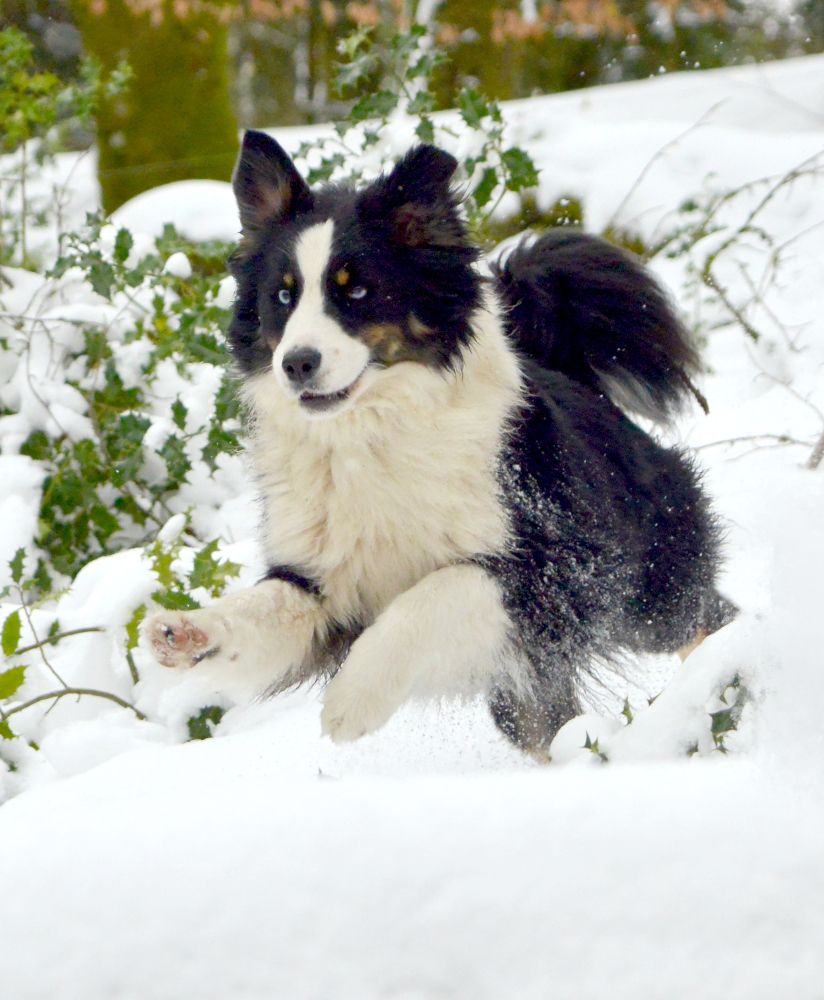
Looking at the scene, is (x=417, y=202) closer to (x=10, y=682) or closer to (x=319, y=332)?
(x=319, y=332)

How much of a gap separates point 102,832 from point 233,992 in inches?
13.8

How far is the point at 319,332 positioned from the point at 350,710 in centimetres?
89

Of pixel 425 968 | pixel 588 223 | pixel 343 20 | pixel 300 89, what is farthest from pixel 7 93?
pixel 300 89

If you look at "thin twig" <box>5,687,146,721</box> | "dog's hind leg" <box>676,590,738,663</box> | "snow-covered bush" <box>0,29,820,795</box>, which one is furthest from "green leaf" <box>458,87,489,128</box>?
"thin twig" <box>5,687,146,721</box>

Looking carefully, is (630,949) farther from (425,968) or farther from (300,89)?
(300,89)

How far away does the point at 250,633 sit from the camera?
306 cm

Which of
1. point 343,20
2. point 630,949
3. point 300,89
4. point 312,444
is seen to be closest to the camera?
point 630,949

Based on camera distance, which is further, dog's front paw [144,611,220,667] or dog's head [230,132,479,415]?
dog's head [230,132,479,415]

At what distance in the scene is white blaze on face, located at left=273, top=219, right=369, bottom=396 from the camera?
2934 millimetres

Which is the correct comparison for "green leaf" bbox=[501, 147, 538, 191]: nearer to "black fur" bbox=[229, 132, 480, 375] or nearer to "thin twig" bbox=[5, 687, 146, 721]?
"black fur" bbox=[229, 132, 480, 375]

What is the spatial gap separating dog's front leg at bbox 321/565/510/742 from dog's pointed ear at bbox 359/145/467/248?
34.9 inches

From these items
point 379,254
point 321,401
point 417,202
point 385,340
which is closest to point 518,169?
point 417,202

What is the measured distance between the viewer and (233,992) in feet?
4.43

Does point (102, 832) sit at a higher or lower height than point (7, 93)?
lower
